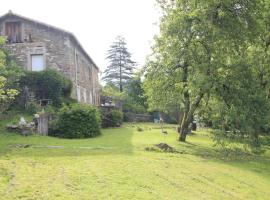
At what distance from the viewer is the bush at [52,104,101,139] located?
2317cm

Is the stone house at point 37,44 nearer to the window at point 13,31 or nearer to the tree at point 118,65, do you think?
the window at point 13,31

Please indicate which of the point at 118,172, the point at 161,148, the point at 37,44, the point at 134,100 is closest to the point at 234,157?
the point at 161,148

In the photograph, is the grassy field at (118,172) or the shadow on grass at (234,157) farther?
the shadow on grass at (234,157)

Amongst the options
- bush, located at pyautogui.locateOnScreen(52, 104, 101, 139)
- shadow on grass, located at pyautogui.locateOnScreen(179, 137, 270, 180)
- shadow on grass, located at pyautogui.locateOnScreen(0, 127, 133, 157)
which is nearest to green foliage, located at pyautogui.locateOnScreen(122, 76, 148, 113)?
bush, located at pyautogui.locateOnScreen(52, 104, 101, 139)

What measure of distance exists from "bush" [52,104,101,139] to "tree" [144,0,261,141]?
468 centimetres

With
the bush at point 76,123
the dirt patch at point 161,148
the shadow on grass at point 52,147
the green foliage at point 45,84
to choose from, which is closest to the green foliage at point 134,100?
the green foliage at point 45,84

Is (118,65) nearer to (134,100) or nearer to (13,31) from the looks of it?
(134,100)

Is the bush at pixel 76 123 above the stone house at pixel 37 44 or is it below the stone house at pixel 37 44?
below

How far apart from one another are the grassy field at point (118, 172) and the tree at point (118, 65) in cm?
5228

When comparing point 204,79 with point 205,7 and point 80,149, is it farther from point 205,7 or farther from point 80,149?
point 80,149

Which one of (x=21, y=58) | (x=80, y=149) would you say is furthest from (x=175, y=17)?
(x=21, y=58)

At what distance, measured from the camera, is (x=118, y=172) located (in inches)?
525

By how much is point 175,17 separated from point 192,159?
351 inches

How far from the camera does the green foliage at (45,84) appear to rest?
2712 centimetres
